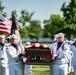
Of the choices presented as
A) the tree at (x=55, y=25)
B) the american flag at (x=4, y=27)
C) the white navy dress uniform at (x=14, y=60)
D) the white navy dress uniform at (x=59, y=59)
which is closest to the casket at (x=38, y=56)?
the white navy dress uniform at (x=59, y=59)

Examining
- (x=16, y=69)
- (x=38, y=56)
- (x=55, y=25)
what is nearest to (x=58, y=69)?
(x=38, y=56)

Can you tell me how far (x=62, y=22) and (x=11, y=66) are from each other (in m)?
38.0

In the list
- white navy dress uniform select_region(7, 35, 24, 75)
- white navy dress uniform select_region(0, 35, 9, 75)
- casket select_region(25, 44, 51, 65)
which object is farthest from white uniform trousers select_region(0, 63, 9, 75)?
casket select_region(25, 44, 51, 65)

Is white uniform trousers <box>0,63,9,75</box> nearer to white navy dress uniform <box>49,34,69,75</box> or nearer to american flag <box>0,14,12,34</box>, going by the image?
white navy dress uniform <box>49,34,69,75</box>

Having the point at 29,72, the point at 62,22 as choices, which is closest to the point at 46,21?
the point at 62,22

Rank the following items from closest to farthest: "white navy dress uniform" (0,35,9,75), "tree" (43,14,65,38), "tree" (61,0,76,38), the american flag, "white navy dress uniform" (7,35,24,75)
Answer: "white navy dress uniform" (7,35,24,75) → "white navy dress uniform" (0,35,9,75) → the american flag → "tree" (61,0,76,38) → "tree" (43,14,65,38)

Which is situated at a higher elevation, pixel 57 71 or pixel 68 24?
pixel 68 24

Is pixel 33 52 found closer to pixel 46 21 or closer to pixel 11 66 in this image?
pixel 11 66

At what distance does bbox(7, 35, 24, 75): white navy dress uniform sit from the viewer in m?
8.48

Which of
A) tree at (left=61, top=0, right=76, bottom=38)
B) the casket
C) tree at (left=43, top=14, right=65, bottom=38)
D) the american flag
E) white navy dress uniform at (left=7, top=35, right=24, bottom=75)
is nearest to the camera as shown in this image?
the casket

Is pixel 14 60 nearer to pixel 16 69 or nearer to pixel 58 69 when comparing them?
pixel 16 69

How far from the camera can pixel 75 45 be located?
10.4 meters

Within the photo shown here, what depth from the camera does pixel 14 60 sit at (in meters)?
8.52

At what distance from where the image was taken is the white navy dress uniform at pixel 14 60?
334 inches
